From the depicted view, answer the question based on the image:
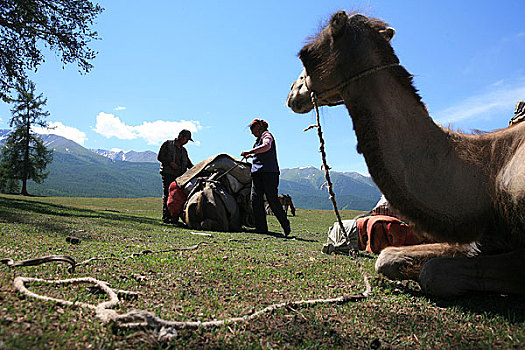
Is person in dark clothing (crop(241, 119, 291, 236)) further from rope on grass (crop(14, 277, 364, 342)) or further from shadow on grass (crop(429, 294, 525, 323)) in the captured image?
rope on grass (crop(14, 277, 364, 342))

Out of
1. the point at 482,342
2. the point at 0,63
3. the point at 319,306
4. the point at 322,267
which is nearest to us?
the point at 482,342

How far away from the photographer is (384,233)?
4363 millimetres

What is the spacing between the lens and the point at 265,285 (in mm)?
2654

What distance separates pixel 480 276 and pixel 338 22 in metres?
2.25

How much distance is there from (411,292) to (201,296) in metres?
1.59

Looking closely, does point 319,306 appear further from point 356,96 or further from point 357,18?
point 357,18

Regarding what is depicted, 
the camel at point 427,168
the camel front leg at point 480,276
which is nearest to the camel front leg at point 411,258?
the camel at point 427,168

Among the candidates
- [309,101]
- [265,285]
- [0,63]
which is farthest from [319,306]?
[0,63]

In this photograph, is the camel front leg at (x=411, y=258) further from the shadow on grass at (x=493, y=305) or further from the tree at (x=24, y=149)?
the tree at (x=24, y=149)

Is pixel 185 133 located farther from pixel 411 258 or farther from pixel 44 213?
pixel 411 258

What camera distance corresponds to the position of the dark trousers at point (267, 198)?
7402mm

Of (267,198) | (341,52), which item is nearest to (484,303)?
(341,52)

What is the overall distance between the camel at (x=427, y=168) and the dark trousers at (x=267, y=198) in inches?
172

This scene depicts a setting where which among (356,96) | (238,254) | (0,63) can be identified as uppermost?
(0,63)
